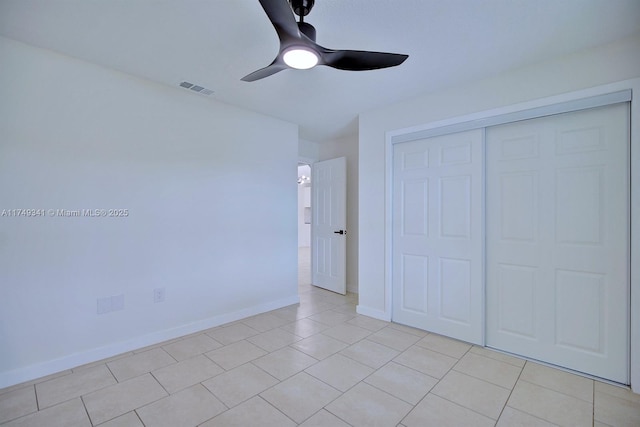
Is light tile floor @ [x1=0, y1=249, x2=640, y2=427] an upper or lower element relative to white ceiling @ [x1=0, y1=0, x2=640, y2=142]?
lower

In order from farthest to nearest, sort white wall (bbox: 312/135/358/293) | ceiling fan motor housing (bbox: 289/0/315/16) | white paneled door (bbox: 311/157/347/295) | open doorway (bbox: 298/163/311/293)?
open doorway (bbox: 298/163/311/293) < white wall (bbox: 312/135/358/293) < white paneled door (bbox: 311/157/347/295) < ceiling fan motor housing (bbox: 289/0/315/16)

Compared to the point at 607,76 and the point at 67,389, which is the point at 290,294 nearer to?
the point at 67,389

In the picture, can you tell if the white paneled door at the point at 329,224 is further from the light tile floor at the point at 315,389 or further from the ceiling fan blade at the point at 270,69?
the ceiling fan blade at the point at 270,69

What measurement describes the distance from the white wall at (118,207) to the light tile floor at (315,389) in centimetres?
30

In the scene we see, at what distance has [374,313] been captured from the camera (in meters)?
3.47

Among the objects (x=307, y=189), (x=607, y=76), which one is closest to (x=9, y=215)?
(x=607, y=76)

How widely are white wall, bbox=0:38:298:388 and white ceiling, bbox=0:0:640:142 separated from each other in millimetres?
358

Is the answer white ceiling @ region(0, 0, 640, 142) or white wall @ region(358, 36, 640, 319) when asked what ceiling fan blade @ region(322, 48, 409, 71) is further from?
white wall @ region(358, 36, 640, 319)

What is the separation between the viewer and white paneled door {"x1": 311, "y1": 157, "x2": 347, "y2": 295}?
4.46 meters

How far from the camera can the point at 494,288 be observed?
106 inches

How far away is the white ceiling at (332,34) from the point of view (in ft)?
5.78

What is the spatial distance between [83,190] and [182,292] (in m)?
1.28

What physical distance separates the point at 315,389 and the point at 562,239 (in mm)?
2278

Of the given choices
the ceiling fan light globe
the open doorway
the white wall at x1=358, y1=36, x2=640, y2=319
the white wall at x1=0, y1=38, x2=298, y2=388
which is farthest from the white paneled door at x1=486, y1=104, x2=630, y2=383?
the open doorway
